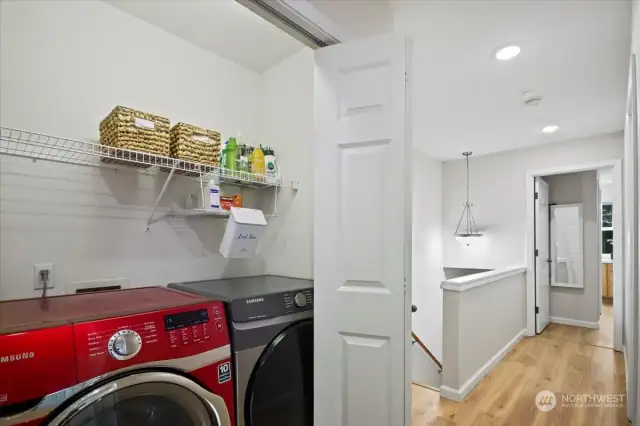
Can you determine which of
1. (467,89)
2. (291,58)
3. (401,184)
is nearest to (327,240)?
(401,184)

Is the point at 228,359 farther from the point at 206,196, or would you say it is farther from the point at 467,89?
the point at 467,89

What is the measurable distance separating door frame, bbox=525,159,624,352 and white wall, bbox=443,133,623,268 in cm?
6

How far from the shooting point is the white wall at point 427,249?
181 inches

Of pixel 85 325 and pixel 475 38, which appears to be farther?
pixel 475 38

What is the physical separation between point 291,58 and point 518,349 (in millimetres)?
3807

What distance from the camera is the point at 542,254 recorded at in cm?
473

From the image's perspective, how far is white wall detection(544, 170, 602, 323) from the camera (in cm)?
472

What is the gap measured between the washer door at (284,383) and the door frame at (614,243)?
3.80 metres

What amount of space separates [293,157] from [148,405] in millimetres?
1428

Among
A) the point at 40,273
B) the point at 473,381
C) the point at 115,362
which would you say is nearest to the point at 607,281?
the point at 473,381

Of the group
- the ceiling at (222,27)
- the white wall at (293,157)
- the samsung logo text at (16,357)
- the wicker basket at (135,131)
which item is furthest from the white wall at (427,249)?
the samsung logo text at (16,357)

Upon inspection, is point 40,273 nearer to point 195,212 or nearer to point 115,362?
point 195,212

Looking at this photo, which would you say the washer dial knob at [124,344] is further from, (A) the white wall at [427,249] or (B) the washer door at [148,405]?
(A) the white wall at [427,249]

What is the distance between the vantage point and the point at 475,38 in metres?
Answer: 2.04
